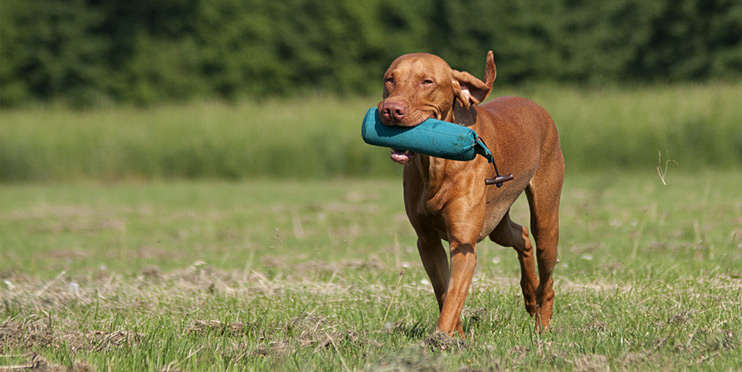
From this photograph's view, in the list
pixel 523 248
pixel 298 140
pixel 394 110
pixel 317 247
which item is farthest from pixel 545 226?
pixel 298 140

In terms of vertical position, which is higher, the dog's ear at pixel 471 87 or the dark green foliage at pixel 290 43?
the dog's ear at pixel 471 87

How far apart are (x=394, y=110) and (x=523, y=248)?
5.38ft

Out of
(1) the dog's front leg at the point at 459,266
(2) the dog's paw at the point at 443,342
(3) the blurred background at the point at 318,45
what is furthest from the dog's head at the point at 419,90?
(3) the blurred background at the point at 318,45

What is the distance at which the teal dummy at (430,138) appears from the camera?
396 centimetres

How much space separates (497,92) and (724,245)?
15.0 m

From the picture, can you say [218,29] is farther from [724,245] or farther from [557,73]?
[724,245]

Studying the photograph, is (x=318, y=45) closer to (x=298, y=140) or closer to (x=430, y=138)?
(x=298, y=140)

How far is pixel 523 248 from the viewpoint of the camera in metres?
5.17

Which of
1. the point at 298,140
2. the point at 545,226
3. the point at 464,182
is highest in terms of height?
the point at 464,182


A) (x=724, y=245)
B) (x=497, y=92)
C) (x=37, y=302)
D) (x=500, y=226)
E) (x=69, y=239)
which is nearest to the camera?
(x=500, y=226)

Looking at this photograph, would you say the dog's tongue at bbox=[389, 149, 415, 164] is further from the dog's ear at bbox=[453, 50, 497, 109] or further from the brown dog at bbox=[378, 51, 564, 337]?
the dog's ear at bbox=[453, 50, 497, 109]

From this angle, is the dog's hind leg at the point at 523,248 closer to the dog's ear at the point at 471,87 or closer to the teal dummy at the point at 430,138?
the dog's ear at the point at 471,87

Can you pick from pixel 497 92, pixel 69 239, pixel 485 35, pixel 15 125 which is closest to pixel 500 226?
pixel 69 239

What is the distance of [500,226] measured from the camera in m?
5.09
